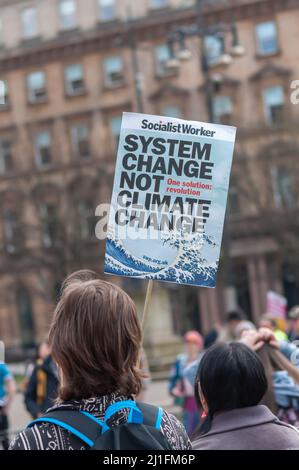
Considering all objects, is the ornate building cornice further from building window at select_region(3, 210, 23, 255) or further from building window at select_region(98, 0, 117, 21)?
building window at select_region(3, 210, 23, 255)

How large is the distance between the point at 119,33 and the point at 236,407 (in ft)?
131

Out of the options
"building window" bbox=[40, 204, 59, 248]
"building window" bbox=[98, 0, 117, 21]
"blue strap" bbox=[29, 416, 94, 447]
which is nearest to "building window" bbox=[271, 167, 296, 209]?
"building window" bbox=[40, 204, 59, 248]

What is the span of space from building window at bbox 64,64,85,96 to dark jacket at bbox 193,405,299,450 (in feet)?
135

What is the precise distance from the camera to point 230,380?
3.75m

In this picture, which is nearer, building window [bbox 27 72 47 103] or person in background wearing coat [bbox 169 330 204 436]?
person in background wearing coat [bbox 169 330 204 436]

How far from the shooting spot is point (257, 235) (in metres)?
41.0

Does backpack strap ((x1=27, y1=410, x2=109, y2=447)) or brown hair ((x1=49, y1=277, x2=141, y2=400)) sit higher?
brown hair ((x1=49, y1=277, x2=141, y2=400))

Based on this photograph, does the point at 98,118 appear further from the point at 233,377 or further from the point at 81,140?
the point at 233,377

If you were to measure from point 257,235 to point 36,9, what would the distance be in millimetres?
13923

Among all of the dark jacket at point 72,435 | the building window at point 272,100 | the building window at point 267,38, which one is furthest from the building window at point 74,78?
the dark jacket at point 72,435

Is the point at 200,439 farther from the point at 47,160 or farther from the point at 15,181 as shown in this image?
the point at 47,160

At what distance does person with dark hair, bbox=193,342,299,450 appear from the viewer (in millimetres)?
3545

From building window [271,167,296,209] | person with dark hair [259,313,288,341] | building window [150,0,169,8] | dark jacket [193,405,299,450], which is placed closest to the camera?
dark jacket [193,405,299,450]

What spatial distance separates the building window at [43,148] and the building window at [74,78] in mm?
2168
